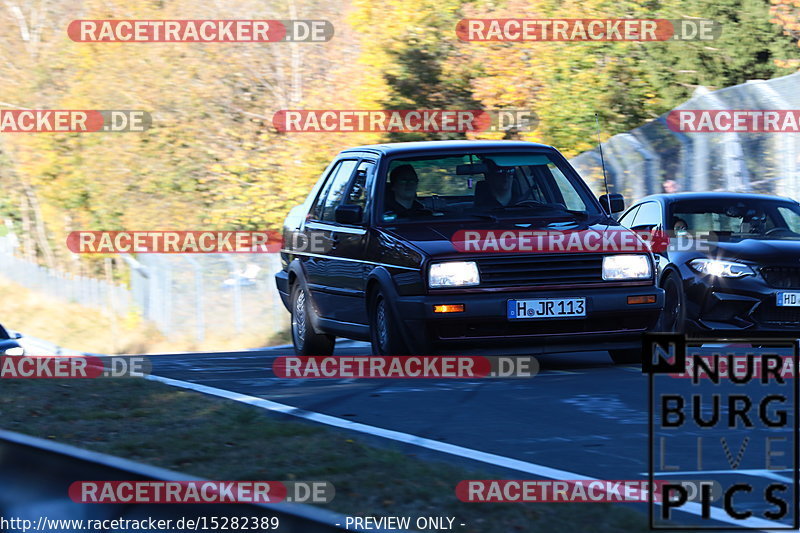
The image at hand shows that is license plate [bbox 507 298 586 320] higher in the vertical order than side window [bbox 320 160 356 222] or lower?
lower

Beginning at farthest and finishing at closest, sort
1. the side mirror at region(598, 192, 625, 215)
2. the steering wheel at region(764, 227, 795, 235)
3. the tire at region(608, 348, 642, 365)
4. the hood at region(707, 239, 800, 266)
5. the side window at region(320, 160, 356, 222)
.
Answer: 1. the steering wheel at region(764, 227, 795, 235)
2. the hood at region(707, 239, 800, 266)
3. the side window at region(320, 160, 356, 222)
4. the side mirror at region(598, 192, 625, 215)
5. the tire at region(608, 348, 642, 365)

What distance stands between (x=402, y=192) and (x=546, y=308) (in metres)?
1.85

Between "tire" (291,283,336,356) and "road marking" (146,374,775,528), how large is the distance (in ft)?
8.14

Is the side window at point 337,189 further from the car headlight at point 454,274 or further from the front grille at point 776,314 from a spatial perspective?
the front grille at point 776,314

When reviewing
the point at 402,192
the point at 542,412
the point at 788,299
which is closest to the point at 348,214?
the point at 402,192

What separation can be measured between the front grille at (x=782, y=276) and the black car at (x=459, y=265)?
2301 mm

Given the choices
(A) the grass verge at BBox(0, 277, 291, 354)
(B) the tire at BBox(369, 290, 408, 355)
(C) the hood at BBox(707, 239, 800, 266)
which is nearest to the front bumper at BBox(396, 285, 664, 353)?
(B) the tire at BBox(369, 290, 408, 355)

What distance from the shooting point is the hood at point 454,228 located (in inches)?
436

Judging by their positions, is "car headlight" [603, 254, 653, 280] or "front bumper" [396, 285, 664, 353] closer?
"front bumper" [396, 285, 664, 353]

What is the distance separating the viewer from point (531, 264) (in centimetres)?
1087

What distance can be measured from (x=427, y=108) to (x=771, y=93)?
378 inches

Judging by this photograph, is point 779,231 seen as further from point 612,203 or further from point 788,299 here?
point 612,203

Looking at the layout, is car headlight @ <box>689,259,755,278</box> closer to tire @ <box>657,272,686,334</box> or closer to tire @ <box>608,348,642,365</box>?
tire @ <box>657,272,686,334</box>

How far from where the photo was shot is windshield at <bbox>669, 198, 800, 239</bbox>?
15094 mm
